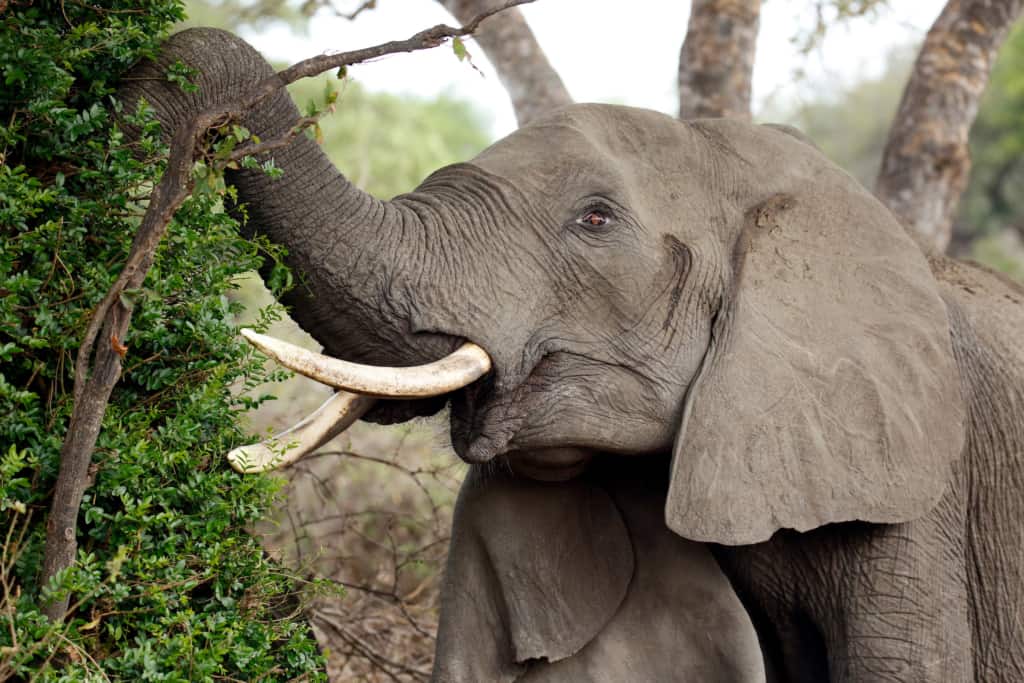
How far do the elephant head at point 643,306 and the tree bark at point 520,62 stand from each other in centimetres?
189

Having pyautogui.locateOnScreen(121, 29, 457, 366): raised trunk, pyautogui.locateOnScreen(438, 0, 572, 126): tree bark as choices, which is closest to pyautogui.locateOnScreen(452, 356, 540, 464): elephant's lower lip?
pyautogui.locateOnScreen(121, 29, 457, 366): raised trunk

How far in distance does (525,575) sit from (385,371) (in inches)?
31.4

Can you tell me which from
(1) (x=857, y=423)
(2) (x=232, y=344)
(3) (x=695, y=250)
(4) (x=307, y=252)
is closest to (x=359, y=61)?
(4) (x=307, y=252)

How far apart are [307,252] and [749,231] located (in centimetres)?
92

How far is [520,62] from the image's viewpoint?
4957 mm

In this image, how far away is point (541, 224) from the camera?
2.81 m

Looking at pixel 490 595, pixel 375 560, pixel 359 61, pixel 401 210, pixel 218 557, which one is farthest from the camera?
pixel 375 560

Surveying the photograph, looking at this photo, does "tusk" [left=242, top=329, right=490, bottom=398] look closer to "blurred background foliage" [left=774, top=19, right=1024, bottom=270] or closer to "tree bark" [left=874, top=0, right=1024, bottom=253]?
"tree bark" [left=874, top=0, right=1024, bottom=253]

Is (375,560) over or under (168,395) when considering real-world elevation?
under

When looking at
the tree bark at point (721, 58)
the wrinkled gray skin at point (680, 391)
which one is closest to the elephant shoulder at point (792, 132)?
the wrinkled gray skin at point (680, 391)

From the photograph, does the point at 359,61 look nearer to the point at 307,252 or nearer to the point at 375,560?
the point at 307,252

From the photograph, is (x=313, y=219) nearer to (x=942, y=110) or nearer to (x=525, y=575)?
Result: (x=525, y=575)

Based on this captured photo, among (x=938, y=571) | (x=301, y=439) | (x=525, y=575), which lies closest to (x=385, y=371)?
(x=301, y=439)

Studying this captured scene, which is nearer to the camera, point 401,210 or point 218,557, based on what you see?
point 218,557
